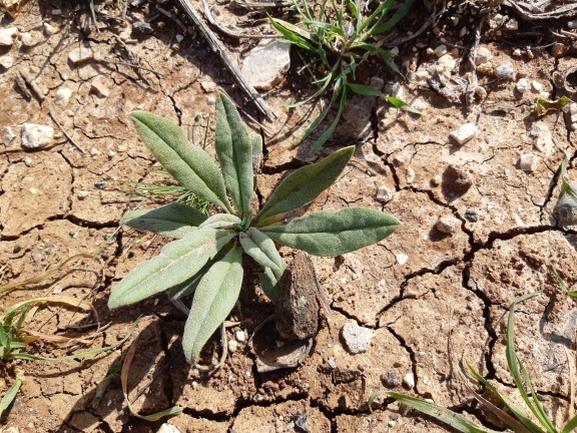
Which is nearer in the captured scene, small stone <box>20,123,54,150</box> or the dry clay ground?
the dry clay ground

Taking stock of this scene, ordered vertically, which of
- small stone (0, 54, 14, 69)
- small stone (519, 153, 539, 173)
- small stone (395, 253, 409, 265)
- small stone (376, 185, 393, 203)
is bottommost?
small stone (395, 253, 409, 265)

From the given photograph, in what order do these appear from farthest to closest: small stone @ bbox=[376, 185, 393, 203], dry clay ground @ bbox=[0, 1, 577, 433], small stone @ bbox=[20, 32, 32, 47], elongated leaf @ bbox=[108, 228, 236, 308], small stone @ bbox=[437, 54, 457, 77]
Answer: small stone @ bbox=[20, 32, 32, 47], small stone @ bbox=[437, 54, 457, 77], small stone @ bbox=[376, 185, 393, 203], dry clay ground @ bbox=[0, 1, 577, 433], elongated leaf @ bbox=[108, 228, 236, 308]

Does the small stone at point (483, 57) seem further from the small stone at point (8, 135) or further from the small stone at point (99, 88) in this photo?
the small stone at point (8, 135)

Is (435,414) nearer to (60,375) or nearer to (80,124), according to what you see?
(60,375)

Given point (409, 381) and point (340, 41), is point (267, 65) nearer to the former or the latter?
point (340, 41)

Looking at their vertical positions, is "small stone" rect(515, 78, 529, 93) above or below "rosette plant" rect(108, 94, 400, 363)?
above

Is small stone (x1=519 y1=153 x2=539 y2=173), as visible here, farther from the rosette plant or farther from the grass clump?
the rosette plant

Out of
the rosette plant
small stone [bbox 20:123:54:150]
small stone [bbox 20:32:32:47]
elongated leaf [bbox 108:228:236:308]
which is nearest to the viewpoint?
elongated leaf [bbox 108:228:236:308]

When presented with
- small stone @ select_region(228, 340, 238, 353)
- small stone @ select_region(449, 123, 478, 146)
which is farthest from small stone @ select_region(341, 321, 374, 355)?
small stone @ select_region(449, 123, 478, 146)

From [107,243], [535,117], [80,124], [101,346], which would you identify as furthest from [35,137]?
[535,117]
